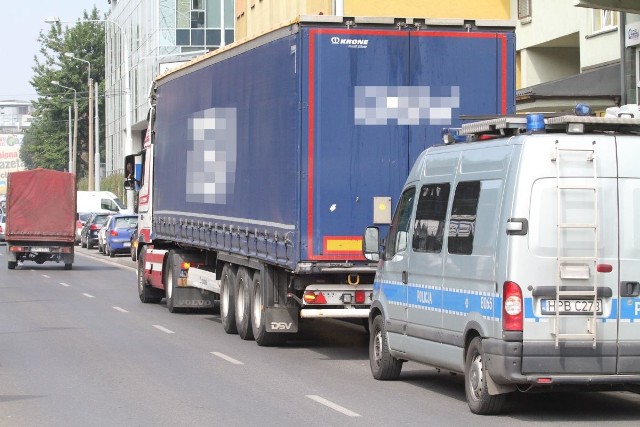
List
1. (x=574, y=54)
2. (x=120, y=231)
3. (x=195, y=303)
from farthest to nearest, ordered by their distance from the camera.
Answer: (x=120, y=231), (x=574, y=54), (x=195, y=303)

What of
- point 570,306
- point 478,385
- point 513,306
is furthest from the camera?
point 478,385

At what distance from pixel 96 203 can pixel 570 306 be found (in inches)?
2437

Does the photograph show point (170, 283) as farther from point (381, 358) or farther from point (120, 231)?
point (120, 231)

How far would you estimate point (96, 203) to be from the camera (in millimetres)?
71812

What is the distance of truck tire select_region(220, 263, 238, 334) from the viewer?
19.7 m

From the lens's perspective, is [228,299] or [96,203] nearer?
[228,299]

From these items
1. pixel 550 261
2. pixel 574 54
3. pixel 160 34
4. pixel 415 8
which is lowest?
pixel 550 261

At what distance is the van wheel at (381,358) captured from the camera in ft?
46.8

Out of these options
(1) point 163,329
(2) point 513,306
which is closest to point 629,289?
(2) point 513,306

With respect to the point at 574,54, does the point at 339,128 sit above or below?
below

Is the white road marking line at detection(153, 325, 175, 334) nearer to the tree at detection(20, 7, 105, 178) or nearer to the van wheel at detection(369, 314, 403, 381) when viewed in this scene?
the van wheel at detection(369, 314, 403, 381)

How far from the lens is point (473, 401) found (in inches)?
470

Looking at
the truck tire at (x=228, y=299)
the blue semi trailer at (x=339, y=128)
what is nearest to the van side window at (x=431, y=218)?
the blue semi trailer at (x=339, y=128)

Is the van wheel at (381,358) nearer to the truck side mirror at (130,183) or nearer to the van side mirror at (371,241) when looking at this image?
the van side mirror at (371,241)
